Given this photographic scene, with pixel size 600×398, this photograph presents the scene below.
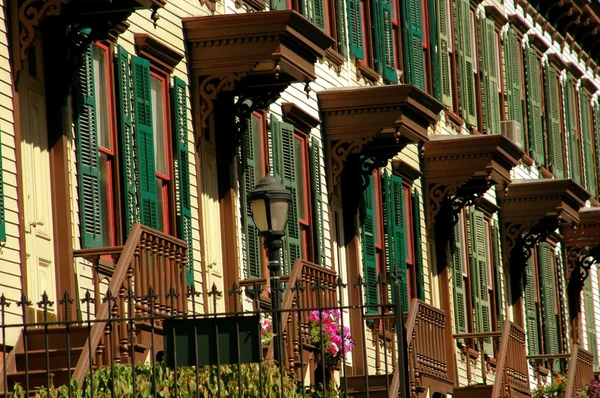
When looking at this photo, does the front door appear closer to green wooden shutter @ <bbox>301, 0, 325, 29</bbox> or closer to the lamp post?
the lamp post

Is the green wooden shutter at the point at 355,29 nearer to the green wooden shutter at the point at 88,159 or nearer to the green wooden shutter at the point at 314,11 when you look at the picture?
the green wooden shutter at the point at 314,11

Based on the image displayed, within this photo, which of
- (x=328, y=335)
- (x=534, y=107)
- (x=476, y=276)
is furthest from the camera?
(x=534, y=107)

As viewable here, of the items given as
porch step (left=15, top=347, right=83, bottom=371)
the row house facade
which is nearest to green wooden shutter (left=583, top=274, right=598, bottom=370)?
the row house facade

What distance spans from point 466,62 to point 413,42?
3.49 m

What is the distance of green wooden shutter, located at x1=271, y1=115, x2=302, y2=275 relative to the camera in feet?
77.7

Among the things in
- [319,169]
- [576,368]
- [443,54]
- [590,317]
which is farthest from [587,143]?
[319,169]

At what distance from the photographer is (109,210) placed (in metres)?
18.7

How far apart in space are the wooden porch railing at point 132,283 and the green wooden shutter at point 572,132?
2529 cm

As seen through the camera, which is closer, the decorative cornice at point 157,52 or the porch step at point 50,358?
the porch step at point 50,358

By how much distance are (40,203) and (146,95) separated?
9.69 feet

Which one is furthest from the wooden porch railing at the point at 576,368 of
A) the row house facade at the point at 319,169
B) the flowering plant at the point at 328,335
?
the flowering plant at the point at 328,335

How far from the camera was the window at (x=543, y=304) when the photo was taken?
3594 centimetres

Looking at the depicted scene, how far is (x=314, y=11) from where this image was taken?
25.9 meters

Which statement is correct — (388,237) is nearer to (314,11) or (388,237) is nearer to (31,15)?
(314,11)
